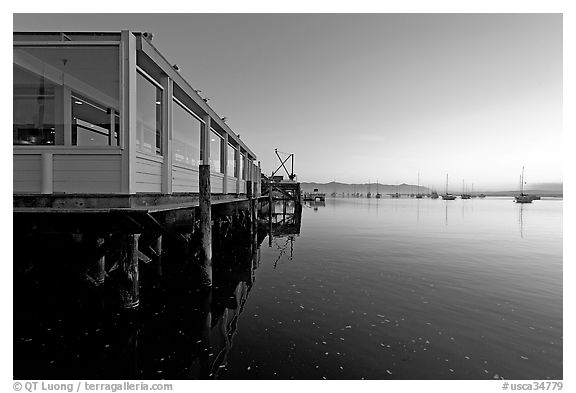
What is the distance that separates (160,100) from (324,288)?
7616 mm

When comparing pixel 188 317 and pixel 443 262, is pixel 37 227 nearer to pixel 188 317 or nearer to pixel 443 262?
pixel 188 317

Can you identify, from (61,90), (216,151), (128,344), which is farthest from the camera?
(216,151)

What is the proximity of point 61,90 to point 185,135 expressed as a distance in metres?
4.03

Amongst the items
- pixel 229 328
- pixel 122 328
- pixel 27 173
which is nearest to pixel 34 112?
pixel 27 173

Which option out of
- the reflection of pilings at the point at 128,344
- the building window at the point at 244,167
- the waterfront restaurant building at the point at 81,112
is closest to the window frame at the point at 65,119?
the waterfront restaurant building at the point at 81,112

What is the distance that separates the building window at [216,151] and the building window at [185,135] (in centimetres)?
151

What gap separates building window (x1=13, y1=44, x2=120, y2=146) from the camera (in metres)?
6.40

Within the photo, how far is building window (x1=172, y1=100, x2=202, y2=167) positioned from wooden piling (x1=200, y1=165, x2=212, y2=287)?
1.55m

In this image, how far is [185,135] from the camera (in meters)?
10.7

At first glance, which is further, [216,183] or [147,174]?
[216,183]

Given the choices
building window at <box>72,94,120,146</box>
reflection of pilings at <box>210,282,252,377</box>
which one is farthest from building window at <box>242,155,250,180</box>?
building window at <box>72,94,120,146</box>

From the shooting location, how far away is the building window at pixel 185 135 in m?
9.84

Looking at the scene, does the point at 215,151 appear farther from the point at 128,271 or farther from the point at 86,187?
the point at 128,271
